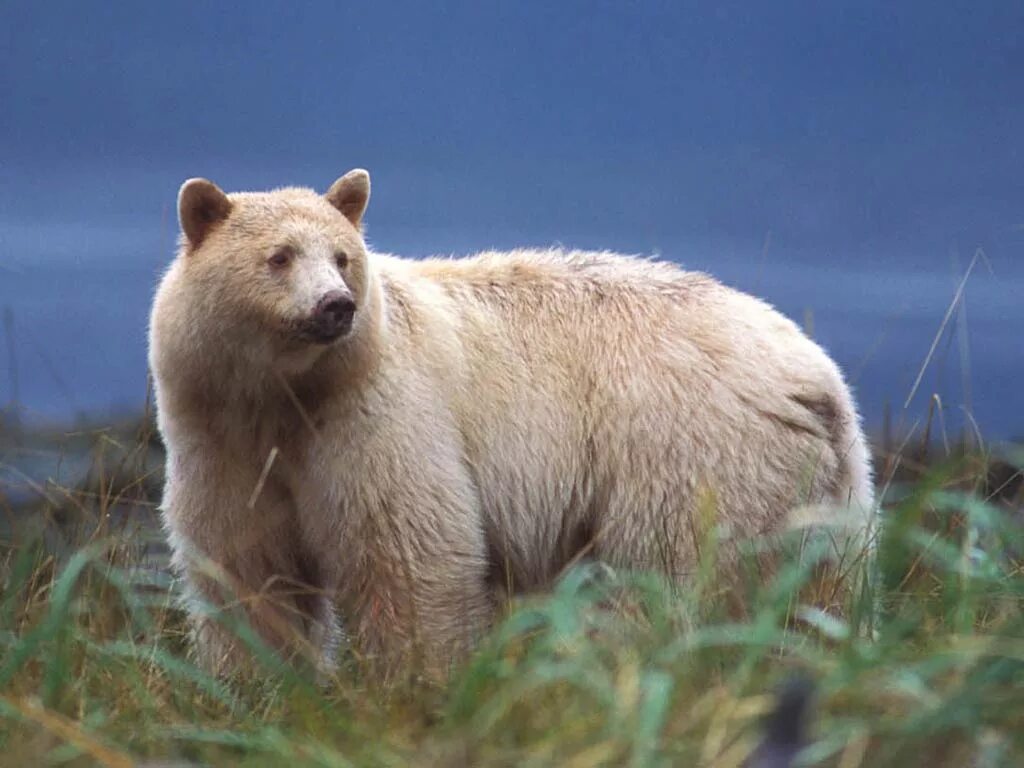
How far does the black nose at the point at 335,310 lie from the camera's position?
252 inches

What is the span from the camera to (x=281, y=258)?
6.73 m

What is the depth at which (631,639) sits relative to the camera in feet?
15.1

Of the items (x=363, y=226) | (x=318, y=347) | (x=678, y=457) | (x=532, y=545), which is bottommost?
(x=532, y=545)

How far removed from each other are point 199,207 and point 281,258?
534 mm

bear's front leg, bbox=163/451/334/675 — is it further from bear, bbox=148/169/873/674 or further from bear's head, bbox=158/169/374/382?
bear's head, bbox=158/169/374/382

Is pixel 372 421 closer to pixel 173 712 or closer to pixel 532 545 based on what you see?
pixel 532 545

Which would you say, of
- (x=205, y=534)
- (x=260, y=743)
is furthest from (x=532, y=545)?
(x=260, y=743)

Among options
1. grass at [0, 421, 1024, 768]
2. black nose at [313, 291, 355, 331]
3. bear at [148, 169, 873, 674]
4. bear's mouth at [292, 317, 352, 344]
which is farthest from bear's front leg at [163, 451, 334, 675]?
grass at [0, 421, 1024, 768]

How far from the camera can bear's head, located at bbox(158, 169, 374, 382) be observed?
655 centimetres

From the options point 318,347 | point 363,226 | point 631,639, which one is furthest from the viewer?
point 363,226

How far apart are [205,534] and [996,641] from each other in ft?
13.9

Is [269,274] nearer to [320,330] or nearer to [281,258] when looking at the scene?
[281,258]

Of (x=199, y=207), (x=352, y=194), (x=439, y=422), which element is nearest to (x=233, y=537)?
(x=439, y=422)

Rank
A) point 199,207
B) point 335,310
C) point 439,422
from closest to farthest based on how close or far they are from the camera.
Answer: point 335,310
point 199,207
point 439,422
